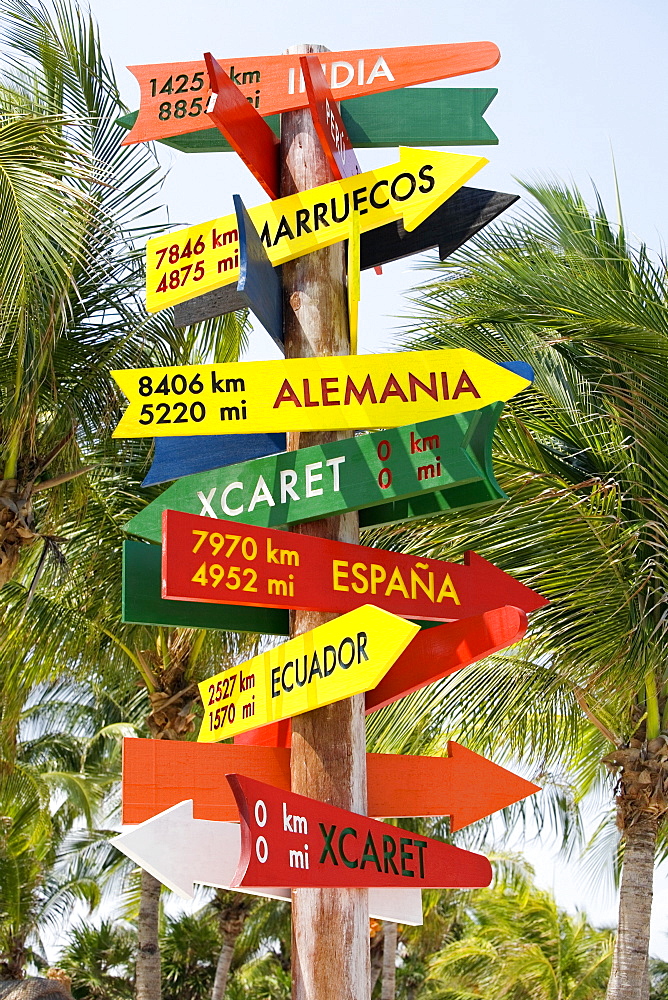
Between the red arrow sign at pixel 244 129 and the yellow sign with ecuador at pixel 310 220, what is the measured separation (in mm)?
184

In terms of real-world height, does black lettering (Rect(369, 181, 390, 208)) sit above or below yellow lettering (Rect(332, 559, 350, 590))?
above

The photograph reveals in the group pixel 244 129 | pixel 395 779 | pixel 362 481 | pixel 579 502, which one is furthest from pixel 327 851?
pixel 579 502

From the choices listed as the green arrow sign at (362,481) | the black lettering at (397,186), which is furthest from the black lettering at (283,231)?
the green arrow sign at (362,481)

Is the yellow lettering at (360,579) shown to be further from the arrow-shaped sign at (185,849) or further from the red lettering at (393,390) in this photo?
the arrow-shaped sign at (185,849)

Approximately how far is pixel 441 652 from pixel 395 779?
0.47m

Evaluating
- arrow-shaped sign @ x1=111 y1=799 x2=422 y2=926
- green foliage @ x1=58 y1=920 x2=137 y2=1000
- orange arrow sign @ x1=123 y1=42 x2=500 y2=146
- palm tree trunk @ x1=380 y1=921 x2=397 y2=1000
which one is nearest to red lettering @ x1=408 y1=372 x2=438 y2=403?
orange arrow sign @ x1=123 y1=42 x2=500 y2=146

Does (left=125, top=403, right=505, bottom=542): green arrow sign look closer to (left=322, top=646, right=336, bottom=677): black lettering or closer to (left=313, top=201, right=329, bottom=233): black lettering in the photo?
(left=322, top=646, right=336, bottom=677): black lettering

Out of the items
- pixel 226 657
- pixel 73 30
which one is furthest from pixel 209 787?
pixel 226 657

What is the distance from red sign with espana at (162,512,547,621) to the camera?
3.28 m

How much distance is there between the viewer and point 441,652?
351 centimetres

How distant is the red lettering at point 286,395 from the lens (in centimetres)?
367

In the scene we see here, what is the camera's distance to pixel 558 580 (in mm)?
6875

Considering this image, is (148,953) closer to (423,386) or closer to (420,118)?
(423,386)

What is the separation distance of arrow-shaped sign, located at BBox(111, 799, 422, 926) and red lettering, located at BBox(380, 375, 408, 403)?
1.43 metres
